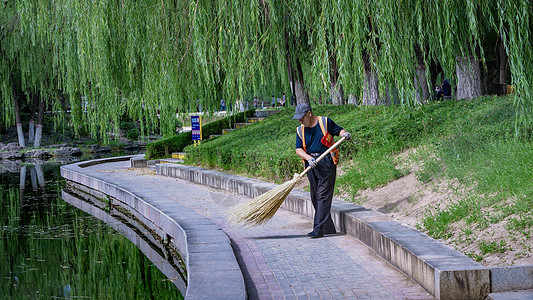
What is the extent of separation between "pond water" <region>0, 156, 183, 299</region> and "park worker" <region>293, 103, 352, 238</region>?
76.1 inches

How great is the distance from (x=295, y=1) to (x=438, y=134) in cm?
347

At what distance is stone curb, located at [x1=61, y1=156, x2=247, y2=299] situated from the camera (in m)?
4.44

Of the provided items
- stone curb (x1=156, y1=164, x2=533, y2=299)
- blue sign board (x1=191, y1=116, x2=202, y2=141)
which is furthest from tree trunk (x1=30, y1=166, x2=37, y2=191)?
stone curb (x1=156, y1=164, x2=533, y2=299)

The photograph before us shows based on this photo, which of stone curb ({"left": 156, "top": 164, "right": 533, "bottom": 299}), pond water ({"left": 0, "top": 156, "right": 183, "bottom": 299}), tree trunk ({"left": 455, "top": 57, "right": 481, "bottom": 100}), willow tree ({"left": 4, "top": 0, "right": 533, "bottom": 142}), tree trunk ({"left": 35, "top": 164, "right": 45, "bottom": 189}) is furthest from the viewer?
tree trunk ({"left": 35, "top": 164, "right": 45, "bottom": 189})

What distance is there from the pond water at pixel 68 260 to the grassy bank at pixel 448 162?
2961mm

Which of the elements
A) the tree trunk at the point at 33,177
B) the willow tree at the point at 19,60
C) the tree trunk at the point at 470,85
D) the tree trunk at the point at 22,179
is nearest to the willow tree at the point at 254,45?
the tree trunk at the point at 470,85

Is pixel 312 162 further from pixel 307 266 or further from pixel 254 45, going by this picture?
pixel 254 45

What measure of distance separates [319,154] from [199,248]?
182 centimetres

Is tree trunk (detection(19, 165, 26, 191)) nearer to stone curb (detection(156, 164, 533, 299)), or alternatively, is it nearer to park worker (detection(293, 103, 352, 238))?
stone curb (detection(156, 164, 533, 299))

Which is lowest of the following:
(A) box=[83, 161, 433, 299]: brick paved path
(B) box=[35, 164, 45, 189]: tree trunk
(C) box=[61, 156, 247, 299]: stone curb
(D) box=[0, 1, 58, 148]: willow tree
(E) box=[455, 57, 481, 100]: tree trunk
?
(B) box=[35, 164, 45, 189]: tree trunk

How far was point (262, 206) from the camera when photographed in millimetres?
6746

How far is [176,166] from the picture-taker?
1551 cm

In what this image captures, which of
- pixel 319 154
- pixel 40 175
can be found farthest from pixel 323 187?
pixel 40 175

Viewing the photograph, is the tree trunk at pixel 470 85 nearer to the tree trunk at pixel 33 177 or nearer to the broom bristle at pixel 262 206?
the broom bristle at pixel 262 206
